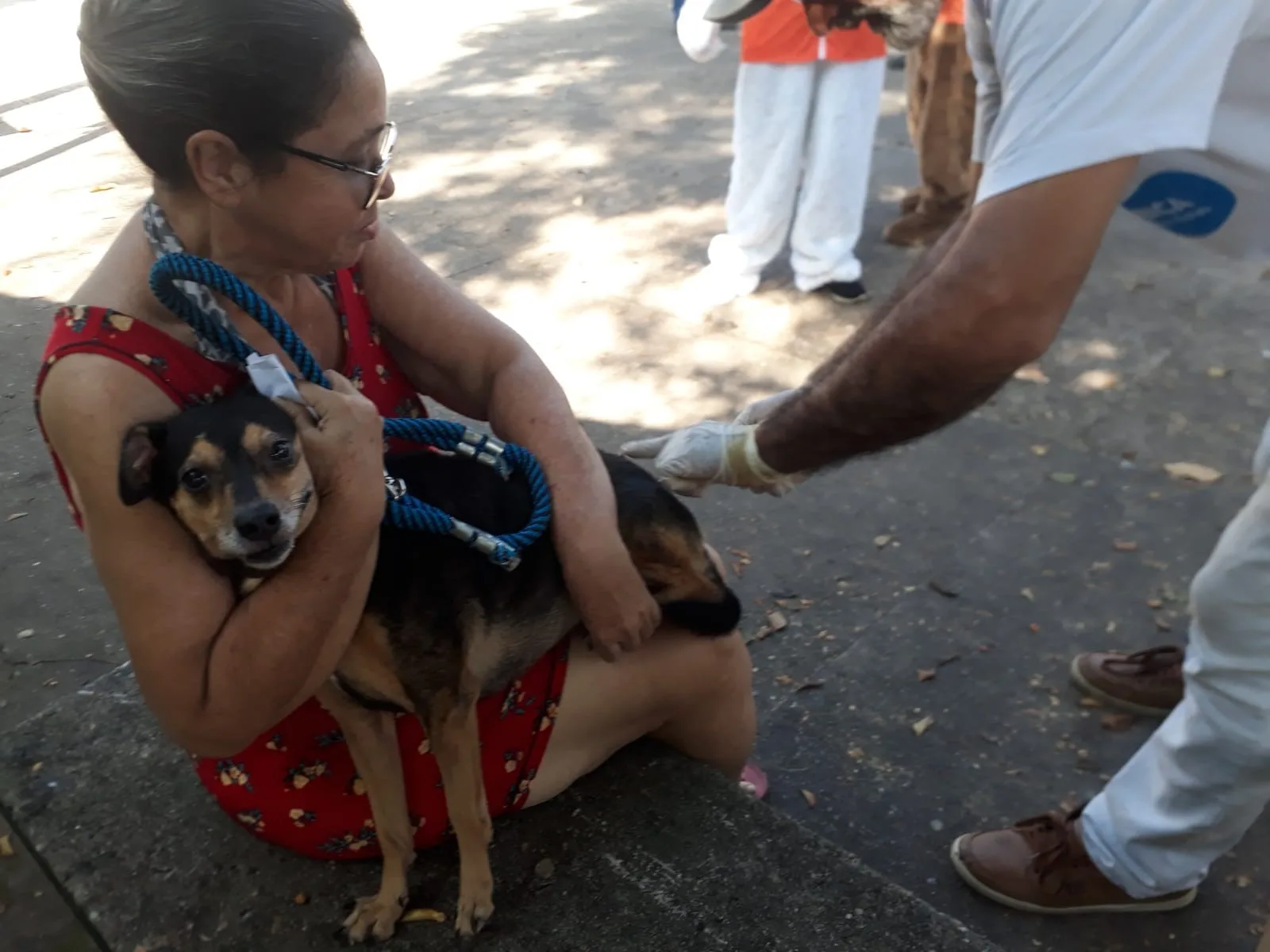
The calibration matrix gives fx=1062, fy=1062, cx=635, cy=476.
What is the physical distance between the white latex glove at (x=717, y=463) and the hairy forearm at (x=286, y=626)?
1.06 m

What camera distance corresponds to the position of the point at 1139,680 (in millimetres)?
2930

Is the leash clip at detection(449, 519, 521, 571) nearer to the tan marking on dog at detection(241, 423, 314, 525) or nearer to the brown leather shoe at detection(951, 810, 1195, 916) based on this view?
the tan marking on dog at detection(241, 423, 314, 525)

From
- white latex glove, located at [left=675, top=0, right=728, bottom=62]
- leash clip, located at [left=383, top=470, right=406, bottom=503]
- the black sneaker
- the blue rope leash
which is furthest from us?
the black sneaker

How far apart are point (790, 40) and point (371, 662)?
3.94 m

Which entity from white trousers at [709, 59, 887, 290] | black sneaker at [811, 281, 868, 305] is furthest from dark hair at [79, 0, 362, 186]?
black sneaker at [811, 281, 868, 305]

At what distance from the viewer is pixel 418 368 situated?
223 centimetres

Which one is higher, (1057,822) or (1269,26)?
(1269,26)

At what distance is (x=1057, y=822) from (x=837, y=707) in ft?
2.29

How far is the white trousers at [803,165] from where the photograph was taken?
16.2 feet

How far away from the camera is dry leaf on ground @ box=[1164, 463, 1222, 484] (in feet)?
12.7

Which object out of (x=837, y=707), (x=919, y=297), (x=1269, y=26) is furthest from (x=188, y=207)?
(x=837, y=707)

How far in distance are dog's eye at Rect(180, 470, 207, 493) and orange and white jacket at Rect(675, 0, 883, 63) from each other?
12.9ft

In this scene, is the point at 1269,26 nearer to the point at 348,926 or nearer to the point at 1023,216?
the point at 1023,216

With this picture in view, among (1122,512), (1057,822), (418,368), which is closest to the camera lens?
(418,368)
